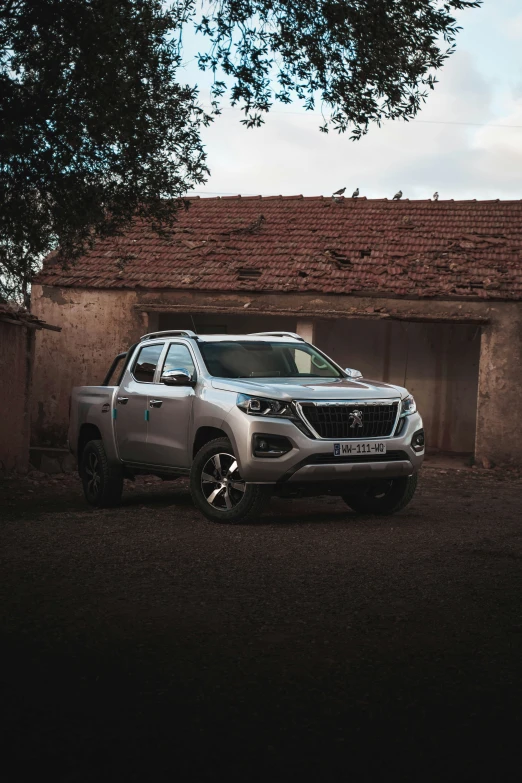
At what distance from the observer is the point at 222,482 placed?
367 inches

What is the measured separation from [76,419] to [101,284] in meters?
9.55

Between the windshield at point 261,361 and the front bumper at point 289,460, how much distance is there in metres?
1.06

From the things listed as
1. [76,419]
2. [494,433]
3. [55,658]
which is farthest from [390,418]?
[494,433]

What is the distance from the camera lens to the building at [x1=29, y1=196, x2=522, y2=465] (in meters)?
19.0

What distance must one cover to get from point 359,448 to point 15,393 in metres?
8.54

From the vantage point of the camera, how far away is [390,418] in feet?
31.6

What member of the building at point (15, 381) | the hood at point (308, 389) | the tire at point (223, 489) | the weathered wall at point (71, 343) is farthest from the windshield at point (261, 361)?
the weathered wall at point (71, 343)

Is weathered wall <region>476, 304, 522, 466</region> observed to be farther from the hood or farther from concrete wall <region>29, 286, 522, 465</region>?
the hood

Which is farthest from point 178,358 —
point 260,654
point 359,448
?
point 260,654

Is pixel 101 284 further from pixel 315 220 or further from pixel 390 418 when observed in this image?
pixel 390 418

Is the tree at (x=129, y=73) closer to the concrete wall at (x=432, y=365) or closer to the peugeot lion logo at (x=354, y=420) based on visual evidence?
the peugeot lion logo at (x=354, y=420)

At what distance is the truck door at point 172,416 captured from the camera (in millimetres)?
9953

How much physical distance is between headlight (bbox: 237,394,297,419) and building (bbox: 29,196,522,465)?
10418 mm

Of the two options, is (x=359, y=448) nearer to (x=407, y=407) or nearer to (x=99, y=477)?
(x=407, y=407)
